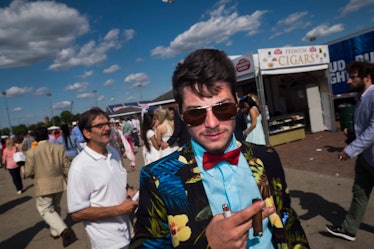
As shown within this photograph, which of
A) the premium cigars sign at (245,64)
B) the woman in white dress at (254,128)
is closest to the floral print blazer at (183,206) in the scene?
the woman in white dress at (254,128)

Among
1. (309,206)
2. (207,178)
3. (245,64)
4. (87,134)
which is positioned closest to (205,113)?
(207,178)

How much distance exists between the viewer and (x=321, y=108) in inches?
486

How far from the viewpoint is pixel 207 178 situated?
135cm

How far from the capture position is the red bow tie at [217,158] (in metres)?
1.37

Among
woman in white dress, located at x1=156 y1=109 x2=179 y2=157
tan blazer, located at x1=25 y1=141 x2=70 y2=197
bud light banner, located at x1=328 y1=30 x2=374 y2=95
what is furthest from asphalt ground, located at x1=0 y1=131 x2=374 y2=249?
bud light banner, located at x1=328 y1=30 x2=374 y2=95

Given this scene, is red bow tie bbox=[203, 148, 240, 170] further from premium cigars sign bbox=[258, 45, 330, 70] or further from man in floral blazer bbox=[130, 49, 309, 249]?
premium cigars sign bbox=[258, 45, 330, 70]

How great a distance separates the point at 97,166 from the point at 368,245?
12.1 ft

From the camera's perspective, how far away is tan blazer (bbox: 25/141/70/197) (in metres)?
4.95

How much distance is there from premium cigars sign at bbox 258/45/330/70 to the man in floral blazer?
899cm

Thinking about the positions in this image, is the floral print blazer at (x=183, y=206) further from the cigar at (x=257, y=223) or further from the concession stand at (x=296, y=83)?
the concession stand at (x=296, y=83)

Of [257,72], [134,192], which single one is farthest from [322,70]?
[134,192]

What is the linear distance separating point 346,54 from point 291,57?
4621mm

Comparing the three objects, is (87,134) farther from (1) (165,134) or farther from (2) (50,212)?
(2) (50,212)

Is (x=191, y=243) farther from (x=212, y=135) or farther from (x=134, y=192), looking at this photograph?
(x=134, y=192)
